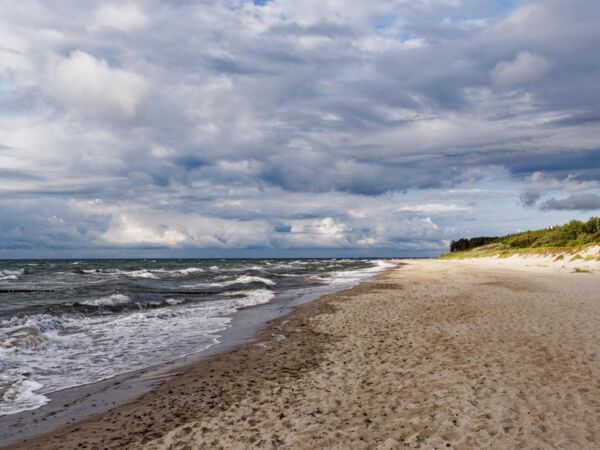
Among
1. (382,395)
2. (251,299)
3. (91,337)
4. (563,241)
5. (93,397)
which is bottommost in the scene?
(251,299)

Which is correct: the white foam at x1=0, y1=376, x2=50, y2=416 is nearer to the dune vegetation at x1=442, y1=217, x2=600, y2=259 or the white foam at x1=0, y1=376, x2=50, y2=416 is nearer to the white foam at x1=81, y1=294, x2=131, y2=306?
the white foam at x1=81, y1=294, x2=131, y2=306

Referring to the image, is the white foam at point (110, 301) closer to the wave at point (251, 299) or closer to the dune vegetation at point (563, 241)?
the wave at point (251, 299)

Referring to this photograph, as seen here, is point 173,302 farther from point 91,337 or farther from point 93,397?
point 93,397

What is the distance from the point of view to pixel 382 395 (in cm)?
844

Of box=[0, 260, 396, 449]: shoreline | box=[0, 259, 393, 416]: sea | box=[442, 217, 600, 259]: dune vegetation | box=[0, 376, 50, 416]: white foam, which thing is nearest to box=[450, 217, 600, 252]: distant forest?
box=[442, 217, 600, 259]: dune vegetation

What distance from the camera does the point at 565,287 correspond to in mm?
28812

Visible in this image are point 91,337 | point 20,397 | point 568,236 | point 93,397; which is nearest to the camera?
point 93,397

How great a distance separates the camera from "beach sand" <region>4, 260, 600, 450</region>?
672cm

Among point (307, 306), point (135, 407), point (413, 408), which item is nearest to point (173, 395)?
point (135, 407)

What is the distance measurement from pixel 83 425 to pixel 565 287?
29676 millimetres

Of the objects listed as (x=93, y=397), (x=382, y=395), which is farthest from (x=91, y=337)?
(x=382, y=395)

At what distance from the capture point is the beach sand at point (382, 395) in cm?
672

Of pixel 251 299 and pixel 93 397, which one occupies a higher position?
pixel 93 397

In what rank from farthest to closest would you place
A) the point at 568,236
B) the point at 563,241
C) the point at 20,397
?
the point at 568,236 → the point at 563,241 → the point at 20,397
